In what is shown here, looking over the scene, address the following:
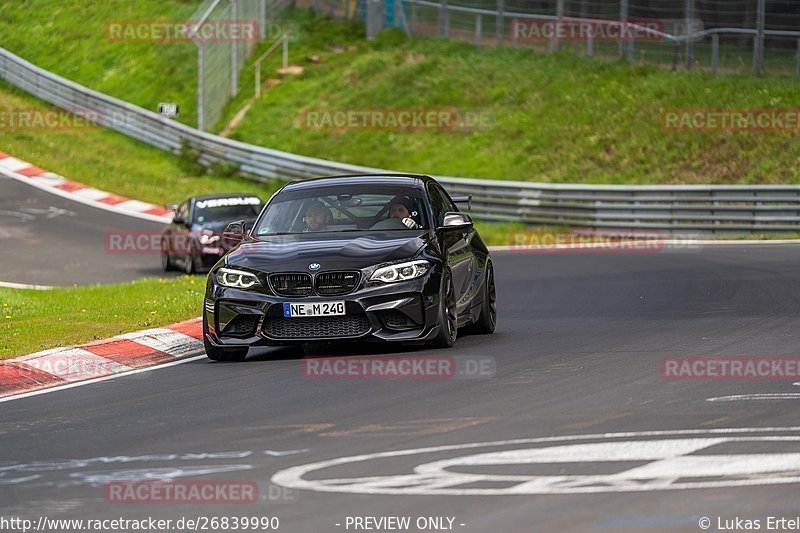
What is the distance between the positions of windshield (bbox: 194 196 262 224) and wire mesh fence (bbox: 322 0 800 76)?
12479 millimetres

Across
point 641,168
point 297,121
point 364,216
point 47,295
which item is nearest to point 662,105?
point 641,168

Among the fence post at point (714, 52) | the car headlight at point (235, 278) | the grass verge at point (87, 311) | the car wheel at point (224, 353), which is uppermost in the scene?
the fence post at point (714, 52)

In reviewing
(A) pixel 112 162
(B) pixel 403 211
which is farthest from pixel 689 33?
(B) pixel 403 211

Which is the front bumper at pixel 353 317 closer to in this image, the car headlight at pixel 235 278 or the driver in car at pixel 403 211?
the car headlight at pixel 235 278

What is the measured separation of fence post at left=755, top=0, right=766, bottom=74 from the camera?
1305 inches

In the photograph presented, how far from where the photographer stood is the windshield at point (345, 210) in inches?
508

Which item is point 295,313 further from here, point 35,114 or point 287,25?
point 287,25

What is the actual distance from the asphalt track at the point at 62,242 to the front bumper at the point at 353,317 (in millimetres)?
13357

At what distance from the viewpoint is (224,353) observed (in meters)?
12.3

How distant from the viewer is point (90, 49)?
52375 millimetres

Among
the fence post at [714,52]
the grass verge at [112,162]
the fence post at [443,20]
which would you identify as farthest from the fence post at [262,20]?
the fence post at [714,52]

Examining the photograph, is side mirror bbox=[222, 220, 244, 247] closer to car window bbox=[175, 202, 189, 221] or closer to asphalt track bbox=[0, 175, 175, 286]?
asphalt track bbox=[0, 175, 175, 286]

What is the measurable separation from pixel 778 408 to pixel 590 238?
22.1 metres

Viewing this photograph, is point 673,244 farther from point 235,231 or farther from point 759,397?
point 759,397
